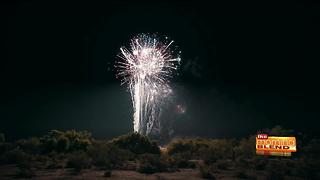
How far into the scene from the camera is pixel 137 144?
54.8 m

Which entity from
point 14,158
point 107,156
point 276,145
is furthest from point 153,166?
point 276,145

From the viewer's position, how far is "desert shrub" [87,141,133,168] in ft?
128

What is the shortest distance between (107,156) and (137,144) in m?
13.8

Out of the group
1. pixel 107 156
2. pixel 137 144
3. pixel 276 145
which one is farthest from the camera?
pixel 137 144

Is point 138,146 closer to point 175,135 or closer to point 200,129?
point 175,135

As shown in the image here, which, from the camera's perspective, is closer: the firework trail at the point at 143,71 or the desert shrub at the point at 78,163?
the desert shrub at the point at 78,163

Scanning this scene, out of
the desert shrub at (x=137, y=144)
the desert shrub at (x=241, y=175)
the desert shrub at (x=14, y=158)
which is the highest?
the desert shrub at (x=137, y=144)

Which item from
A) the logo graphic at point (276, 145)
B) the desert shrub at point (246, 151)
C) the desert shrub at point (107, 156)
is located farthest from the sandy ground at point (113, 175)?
the desert shrub at point (246, 151)

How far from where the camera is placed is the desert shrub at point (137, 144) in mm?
54125

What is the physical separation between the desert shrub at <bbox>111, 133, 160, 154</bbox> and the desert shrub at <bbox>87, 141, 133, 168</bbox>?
6691 millimetres

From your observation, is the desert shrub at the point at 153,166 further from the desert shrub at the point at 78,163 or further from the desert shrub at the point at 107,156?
the desert shrub at the point at 78,163

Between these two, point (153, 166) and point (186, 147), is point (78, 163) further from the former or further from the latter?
point (186, 147)

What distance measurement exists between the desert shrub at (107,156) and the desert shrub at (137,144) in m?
6.69

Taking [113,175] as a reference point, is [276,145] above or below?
above
